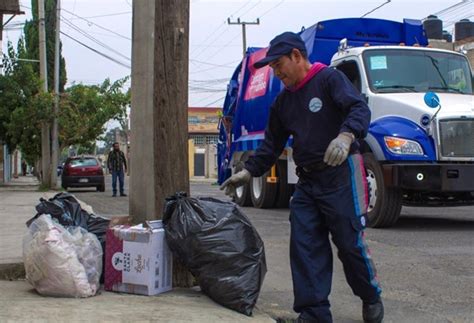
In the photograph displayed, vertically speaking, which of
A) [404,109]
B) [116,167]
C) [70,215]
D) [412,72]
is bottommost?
[70,215]

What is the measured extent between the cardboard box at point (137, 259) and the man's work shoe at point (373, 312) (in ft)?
4.71

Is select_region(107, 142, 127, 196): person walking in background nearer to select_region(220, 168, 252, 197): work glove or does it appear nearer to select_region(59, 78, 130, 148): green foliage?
select_region(59, 78, 130, 148): green foliage

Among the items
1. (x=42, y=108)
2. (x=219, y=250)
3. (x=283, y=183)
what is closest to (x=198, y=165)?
(x=42, y=108)

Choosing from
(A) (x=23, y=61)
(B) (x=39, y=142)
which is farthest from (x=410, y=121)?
(B) (x=39, y=142)

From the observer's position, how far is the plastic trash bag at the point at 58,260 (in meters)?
4.03

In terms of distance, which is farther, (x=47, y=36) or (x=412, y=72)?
(x=47, y=36)

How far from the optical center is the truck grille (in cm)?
782

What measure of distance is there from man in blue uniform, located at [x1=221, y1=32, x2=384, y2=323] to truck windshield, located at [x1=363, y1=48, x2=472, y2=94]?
4.88 m

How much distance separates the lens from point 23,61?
869 inches

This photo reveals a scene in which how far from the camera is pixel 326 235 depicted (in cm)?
394

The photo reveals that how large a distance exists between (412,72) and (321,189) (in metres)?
5.54

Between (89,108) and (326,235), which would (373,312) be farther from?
(89,108)

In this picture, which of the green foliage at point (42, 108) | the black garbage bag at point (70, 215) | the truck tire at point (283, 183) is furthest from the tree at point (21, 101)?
the black garbage bag at point (70, 215)

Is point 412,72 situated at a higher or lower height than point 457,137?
higher
